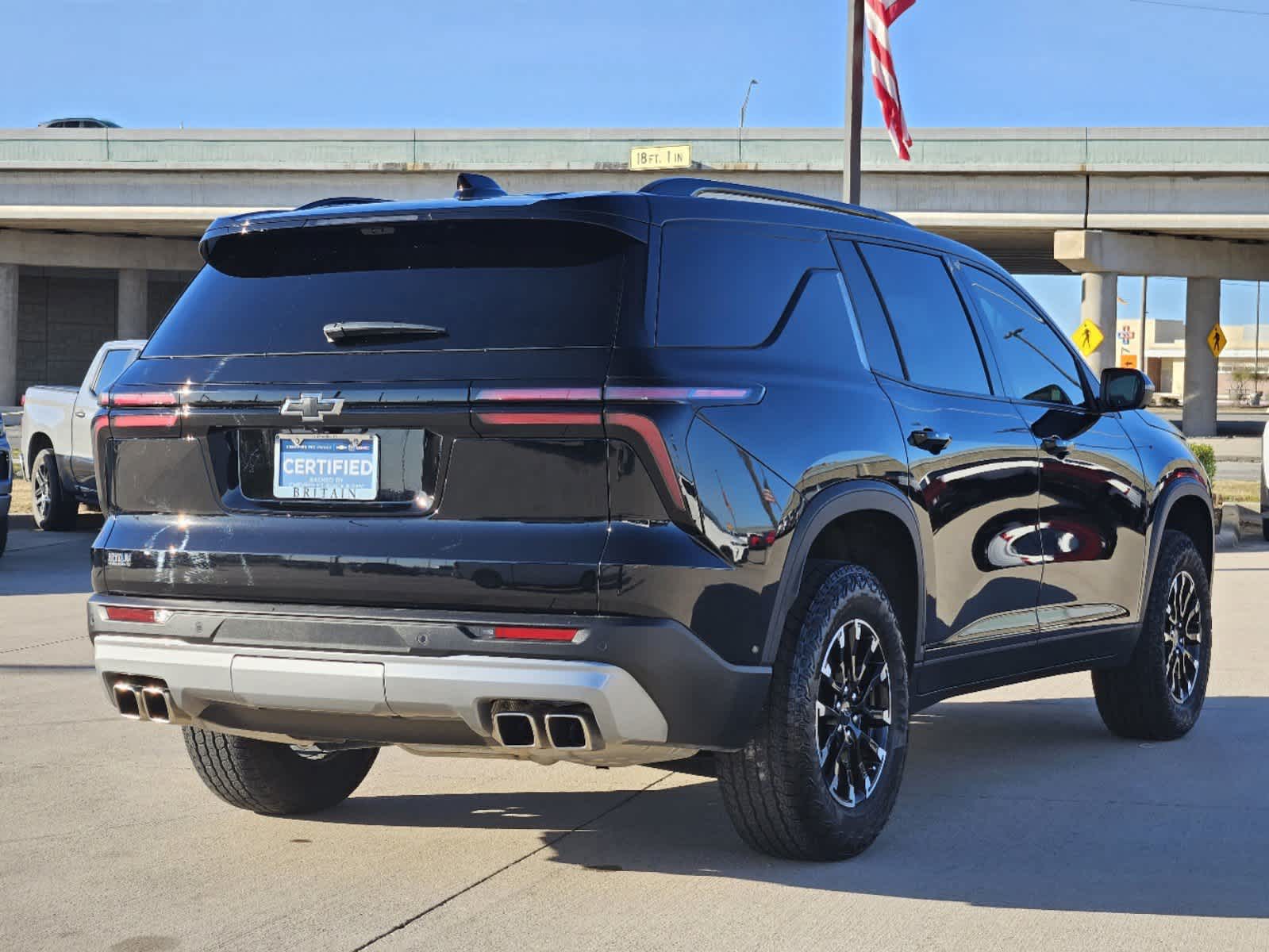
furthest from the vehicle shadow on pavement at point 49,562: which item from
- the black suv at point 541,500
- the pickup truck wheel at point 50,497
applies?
the black suv at point 541,500

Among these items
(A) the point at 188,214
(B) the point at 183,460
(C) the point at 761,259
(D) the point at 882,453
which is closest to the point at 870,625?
(D) the point at 882,453

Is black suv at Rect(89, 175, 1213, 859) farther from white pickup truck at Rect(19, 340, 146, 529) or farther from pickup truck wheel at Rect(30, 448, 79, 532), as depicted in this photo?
pickup truck wheel at Rect(30, 448, 79, 532)

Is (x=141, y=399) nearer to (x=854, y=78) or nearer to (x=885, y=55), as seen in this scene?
(x=854, y=78)

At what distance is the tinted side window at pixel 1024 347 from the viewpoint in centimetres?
692

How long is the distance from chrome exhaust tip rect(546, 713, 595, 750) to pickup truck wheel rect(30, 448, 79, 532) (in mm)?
14912

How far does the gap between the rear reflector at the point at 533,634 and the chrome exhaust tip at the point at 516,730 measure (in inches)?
7.8

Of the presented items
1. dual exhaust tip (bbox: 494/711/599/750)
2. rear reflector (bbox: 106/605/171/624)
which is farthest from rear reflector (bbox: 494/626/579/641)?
rear reflector (bbox: 106/605/171/624)

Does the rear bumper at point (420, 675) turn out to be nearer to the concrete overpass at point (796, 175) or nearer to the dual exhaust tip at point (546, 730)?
the dual exhaust tip at point (546, 730)

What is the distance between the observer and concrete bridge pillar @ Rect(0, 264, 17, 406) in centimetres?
6494

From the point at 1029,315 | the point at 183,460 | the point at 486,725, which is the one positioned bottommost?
the point at 486,725

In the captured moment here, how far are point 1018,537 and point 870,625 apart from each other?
4.03 ft

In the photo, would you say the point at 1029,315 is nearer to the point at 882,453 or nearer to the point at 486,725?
the point at 882,453

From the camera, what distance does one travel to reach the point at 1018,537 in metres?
6.68

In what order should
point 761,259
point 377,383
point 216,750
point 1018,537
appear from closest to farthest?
1. point 377,383
2. point 761,259
3. point 216,750
4. point 1018,537
